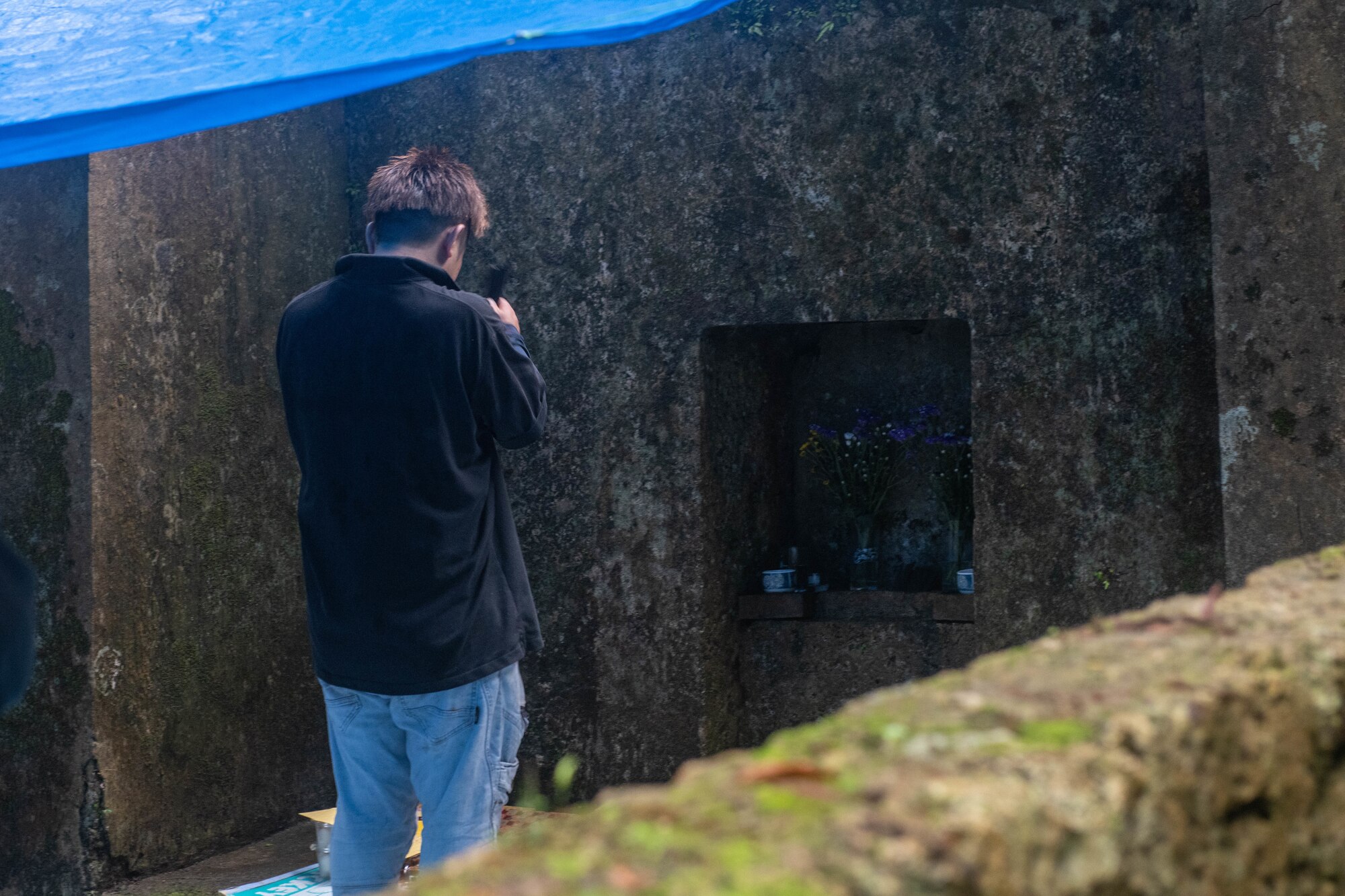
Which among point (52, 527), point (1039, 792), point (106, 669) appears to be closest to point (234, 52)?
point (52, 527)

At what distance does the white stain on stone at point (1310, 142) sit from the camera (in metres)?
2.86

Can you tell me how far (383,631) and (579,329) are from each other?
5.80ft

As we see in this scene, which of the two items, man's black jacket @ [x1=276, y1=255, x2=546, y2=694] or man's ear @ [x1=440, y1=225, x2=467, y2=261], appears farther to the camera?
man's ear @ [x1=440, y1=225, x2=467, y2=261]

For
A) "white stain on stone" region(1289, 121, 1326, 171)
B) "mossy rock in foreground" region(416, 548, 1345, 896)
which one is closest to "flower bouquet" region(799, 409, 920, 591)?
"white stain on stone" region(1289, 121, 1326, 171)

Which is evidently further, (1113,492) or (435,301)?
(1113,492)

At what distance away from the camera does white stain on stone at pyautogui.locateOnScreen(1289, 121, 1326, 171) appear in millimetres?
2863

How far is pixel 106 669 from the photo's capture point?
3.41m

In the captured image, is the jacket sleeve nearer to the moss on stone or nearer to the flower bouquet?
the moss on stone

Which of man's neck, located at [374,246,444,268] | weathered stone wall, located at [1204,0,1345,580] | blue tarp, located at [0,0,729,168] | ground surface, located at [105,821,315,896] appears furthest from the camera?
ground surface, located at [105,821,315,896]

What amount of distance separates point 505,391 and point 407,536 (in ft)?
1.03

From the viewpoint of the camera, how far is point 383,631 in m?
2.31

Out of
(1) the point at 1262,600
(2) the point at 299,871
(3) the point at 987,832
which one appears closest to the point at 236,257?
(2) the point at 299,871

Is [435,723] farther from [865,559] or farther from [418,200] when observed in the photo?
[865,559]

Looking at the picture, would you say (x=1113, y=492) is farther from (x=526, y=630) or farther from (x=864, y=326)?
(x=526, y=630)
